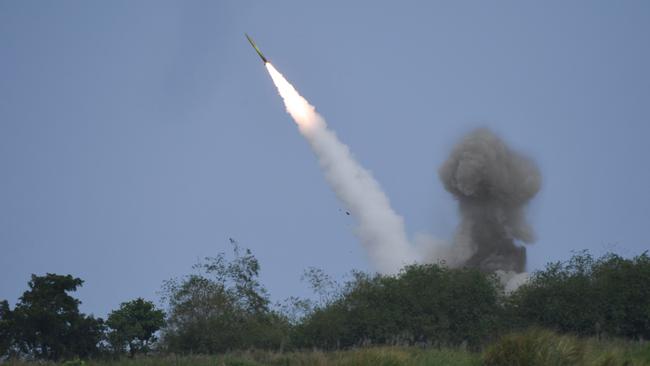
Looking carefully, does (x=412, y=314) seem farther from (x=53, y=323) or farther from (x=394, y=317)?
(x=53, y=323)

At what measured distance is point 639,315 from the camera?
44500 mm

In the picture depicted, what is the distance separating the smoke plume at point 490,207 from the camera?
72.4m

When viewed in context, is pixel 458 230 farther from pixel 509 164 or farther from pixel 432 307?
pixel 432 307

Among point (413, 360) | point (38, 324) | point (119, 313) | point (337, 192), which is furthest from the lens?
point (337, 192)

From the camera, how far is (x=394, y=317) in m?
47.0

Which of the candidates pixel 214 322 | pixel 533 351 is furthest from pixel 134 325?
pixel 533 351

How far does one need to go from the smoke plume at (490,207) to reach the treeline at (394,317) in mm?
19289

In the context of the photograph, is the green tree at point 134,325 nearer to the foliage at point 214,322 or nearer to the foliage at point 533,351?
the foliage at point 214,322

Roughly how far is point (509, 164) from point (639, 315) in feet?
101

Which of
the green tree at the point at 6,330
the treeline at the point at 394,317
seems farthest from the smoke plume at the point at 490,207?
the green tree at the point at 6,330

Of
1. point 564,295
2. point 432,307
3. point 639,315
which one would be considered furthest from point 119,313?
point 639,315

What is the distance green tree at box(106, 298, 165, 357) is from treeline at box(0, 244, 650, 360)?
0.07 m

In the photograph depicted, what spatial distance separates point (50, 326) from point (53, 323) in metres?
0.35

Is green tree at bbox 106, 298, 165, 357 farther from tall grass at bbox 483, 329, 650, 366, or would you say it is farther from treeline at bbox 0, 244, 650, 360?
tall grass at bbox 483, 329, 650, 366
